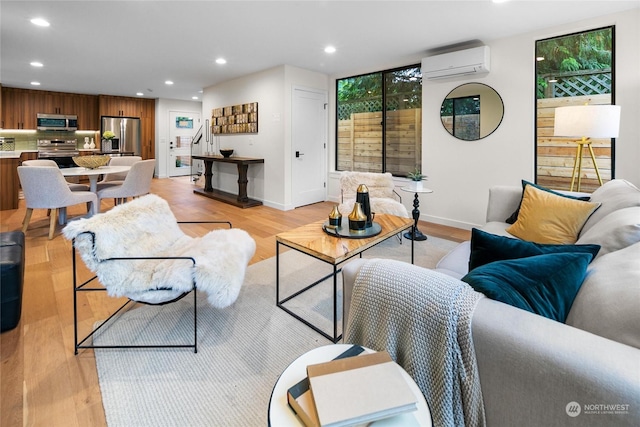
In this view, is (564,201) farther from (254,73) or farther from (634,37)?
(254,73)

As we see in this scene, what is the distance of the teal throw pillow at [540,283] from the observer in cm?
97

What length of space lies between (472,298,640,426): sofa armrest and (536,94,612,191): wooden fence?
147 inches

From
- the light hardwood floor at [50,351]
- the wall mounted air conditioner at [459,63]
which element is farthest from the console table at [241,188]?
the wall mounted air conditioner at [459,63]

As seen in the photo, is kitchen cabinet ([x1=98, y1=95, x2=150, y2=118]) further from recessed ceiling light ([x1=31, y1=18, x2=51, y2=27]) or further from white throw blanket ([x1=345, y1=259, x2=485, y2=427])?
white throw blanket ([x1=345, y1=259, x2=485, y2=427])

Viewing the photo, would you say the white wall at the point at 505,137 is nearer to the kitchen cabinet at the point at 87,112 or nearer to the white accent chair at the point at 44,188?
the white accent chair at the point at 44,188

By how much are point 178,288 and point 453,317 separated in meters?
1.38

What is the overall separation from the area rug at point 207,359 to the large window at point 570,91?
123 inches

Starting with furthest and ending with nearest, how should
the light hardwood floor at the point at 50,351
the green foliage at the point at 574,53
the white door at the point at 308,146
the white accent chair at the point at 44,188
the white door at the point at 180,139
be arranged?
the white door at the point at 180,139, the white door at the point at 308,146, the white accent chair at the point at 44,188, the green foliage at the point at 574,53, the light hardwood floor at the point at 50,351

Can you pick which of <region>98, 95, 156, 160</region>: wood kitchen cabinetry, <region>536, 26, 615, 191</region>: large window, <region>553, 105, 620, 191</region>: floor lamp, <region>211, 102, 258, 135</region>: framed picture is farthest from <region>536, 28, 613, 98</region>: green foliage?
<region>98, 95, 156, 160</region>: wood kitchen cabinetry

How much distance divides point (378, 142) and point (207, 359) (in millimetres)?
4575

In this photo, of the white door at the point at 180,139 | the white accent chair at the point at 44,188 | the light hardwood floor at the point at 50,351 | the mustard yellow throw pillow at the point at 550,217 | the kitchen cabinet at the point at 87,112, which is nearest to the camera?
the light hardwood floor at the point at 50,351

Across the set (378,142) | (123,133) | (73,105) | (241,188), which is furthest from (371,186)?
(73,105)

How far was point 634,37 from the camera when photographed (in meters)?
3.23

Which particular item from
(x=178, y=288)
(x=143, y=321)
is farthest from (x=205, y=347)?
(x=143, y=321)
